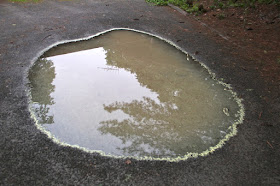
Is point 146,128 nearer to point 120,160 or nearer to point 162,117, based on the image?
point 162,117

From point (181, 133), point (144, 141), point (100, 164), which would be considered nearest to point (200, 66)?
point (181, 133)

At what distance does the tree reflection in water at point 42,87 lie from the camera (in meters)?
3.47

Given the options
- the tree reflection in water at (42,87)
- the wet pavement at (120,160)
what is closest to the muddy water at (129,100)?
the tree reflection in water at (42,87)

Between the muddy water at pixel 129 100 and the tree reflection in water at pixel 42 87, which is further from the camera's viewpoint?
the tree reflection in water at pixel 42 87

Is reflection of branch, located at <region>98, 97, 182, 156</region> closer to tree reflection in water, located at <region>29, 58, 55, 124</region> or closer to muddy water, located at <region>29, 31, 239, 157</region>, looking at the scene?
muddy water, located at <region>29, 31, 239, 157</region>

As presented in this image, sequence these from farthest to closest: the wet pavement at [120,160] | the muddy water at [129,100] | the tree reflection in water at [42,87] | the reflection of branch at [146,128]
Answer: the tree reflection in water at [42,87], the muddy water at [129,100], the reflection of branch at [146,128], the wet pavement at [120,160]

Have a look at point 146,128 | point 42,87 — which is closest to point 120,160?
point 146,128

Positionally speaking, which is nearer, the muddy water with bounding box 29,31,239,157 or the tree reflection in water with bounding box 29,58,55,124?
the muddy water with bounding box 29,31,239,157

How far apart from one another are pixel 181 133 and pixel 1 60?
12.7 ft

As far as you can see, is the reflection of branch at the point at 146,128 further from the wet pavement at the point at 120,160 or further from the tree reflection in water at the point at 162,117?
the wet pavement at the point at 120,160

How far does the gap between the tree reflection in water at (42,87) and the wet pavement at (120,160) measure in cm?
14

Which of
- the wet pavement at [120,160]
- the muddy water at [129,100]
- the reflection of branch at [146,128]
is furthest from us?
the muddy water at [129,100]

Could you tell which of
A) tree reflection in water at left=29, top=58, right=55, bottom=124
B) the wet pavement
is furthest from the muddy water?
the wet pavement

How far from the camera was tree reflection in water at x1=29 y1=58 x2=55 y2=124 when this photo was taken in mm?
3469
